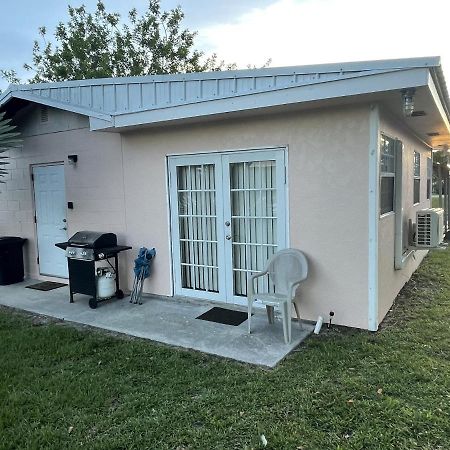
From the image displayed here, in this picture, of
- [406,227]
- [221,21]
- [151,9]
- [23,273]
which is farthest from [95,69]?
[406,227]

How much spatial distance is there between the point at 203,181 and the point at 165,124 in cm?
91

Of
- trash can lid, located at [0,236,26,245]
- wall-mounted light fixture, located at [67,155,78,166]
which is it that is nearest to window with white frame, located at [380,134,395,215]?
wall-mounted light fixture, located at [67,155,78,166]

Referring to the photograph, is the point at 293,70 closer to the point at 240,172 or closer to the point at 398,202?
the point at 240,172

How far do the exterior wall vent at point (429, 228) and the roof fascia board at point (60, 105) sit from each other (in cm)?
492

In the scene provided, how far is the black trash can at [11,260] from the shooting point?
7.00 metres

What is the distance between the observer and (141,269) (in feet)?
18.6

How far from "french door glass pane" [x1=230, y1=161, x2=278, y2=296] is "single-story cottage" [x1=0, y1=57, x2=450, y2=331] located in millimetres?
14

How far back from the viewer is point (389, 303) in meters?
5.07

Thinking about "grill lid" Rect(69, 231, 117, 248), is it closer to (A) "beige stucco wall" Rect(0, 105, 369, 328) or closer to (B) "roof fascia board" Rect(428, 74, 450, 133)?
(A) "beige stucco wall" Rect(0, 105, 369, 328)

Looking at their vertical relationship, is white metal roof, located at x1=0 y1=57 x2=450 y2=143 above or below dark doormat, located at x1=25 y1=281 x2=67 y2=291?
above

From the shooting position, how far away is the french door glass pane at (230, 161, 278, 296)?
4938 mm

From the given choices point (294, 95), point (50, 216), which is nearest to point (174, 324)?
point (294, 95)

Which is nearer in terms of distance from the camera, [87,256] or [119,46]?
[87,256]

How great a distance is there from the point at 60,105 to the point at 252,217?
11.4 feet
